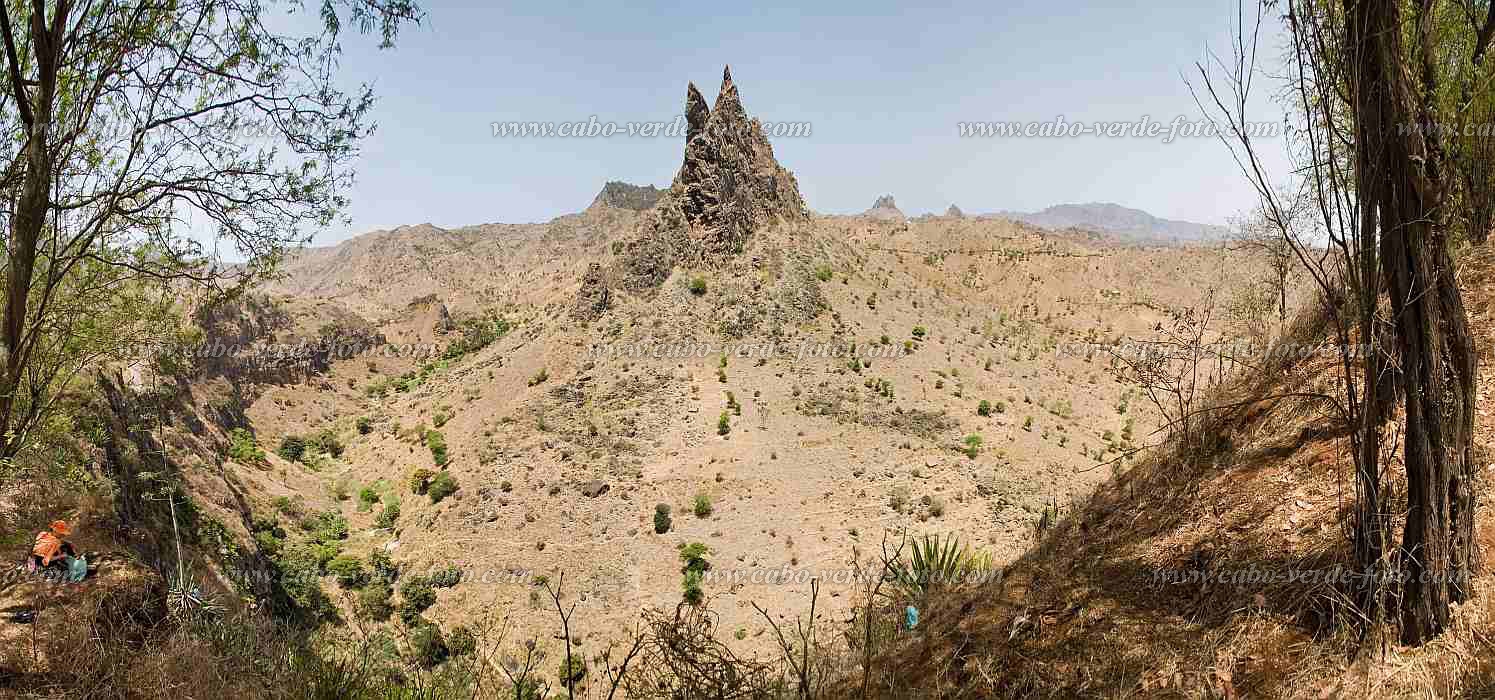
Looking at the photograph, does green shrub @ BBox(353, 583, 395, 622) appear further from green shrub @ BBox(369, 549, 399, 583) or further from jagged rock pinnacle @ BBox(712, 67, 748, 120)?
jagged rock pinnacle @ BBox(712, 67, 748, 120)

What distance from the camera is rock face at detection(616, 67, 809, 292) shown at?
98.1 feet

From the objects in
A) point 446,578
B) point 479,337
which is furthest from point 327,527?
point 479,337

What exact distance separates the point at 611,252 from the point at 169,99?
88.1 ft

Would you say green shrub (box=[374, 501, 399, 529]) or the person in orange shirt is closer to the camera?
the person in orange shirt

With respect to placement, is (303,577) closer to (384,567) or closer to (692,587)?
(384,567)

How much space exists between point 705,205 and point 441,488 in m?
16.1

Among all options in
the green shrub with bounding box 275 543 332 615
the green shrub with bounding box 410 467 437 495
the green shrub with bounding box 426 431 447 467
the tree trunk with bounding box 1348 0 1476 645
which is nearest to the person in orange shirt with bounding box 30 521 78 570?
the green shrub with bounding box 275 543 332 615

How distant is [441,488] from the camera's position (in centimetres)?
2092

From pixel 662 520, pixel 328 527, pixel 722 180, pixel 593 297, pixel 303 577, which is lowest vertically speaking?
pixel 303 577

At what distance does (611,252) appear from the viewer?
32625 mm

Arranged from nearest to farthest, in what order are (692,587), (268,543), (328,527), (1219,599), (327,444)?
(1219,599) < (692,587) < (268,543) < (328,527) < (327,444)

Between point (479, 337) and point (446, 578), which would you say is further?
point (479, 337)

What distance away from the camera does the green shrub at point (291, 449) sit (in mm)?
26441

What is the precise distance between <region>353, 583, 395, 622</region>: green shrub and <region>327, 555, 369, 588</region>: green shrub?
736 mm
